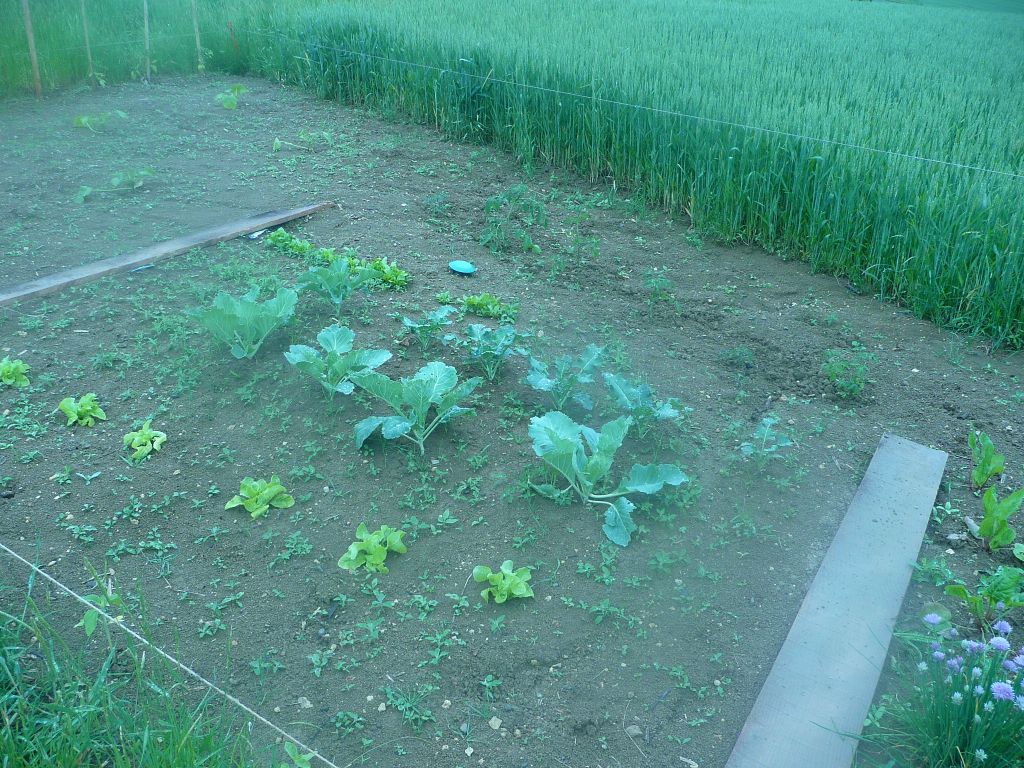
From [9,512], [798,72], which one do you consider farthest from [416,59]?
[9,512]

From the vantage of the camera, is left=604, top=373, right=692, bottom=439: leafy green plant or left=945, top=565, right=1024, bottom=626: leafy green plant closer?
left=945, top=565, right=1024, bottom=626: leafy green plant

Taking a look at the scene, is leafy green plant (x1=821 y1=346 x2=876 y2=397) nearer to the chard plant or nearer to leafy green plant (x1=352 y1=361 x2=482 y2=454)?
the chard plant

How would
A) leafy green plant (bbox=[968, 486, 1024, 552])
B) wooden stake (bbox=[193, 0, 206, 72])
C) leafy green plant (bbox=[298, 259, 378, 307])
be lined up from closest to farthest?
leafy green plant (bbox=[968, 486, 1024, 552])
leafy green plant (bbox=[298, 259, 378, 307])
wooden stake (bbox=[193, 0, 206, 72])

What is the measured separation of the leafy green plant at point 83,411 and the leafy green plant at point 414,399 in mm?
1036

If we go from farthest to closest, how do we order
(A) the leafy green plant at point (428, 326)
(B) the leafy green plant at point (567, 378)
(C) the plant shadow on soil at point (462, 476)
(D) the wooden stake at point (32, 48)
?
(D) the wooden stake at point (32, 48) < (A) the leafy green plant at point (428, 326) < (B) the leafy green plant at point (567, 378) < (C) the plant shadow on soil at point (462, 476)

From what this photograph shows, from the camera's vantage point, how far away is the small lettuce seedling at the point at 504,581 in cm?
254

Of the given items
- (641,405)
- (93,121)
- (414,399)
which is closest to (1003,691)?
(641,405)

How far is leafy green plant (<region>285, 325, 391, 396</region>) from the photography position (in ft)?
→ 10.8

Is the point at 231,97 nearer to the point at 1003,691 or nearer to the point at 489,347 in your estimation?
the point at 489,347

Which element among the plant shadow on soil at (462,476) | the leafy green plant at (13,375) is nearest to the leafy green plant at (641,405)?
the plant shadow on soil at (462,476)

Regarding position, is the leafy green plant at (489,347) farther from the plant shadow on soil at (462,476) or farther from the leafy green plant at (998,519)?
the leafy green plant at (998,519)

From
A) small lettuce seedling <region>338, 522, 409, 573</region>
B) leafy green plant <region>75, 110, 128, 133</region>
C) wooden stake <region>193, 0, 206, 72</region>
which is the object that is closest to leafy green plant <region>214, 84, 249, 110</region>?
leafy green plant <region>75, 110, 128, 133</region>

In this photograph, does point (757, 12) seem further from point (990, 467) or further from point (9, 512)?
point (9, 512)

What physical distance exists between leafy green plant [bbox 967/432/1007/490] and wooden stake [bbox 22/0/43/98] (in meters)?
7.63
